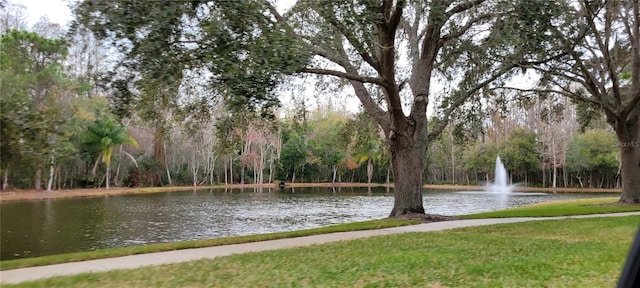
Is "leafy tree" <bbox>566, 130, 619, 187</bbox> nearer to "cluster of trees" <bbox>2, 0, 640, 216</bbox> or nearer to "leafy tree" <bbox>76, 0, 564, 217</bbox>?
"cluster of trees" <bbox>2, 0, 640, 216</bbox>

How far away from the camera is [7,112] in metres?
6.35

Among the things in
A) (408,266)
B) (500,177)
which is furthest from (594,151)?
(408,266)

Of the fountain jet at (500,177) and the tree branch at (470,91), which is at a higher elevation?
the tree branch at (470,91)


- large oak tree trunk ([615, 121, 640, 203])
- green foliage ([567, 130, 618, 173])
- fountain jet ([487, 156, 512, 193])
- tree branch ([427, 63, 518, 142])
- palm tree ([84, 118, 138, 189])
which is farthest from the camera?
fountain jet ([487, 156, 512, 193])

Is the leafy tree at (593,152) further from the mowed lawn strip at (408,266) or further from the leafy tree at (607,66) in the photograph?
the mowed lawn strip at (408,266)

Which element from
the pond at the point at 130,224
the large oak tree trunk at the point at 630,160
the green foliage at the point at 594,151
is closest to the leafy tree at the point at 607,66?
the large oak tree trunk at the point at 630,160

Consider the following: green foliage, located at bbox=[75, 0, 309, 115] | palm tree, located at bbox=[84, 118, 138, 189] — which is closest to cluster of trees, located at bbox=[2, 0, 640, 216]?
green foliage, located at bbox=[75, 0, 309, 115]

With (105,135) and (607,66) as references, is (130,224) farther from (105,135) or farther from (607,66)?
(105,135)

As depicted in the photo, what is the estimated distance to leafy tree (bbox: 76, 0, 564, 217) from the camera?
8047 mm

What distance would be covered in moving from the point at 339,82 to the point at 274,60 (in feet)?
32.9

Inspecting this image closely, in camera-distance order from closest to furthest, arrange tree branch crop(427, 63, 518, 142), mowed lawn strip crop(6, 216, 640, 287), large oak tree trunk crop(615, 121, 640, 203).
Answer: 1. mowed lawn strip crop(6, 216, 640, 287)
2. tree branch crop(427, 63, 518, 142)
3. large oak tree trunk crop(615, 121, 640, 203)

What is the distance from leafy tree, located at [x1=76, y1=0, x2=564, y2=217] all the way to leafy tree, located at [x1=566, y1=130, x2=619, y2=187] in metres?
39.8

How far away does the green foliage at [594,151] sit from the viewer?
4925 centimetres

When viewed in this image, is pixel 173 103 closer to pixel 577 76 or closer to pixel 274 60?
pixel 274 60
